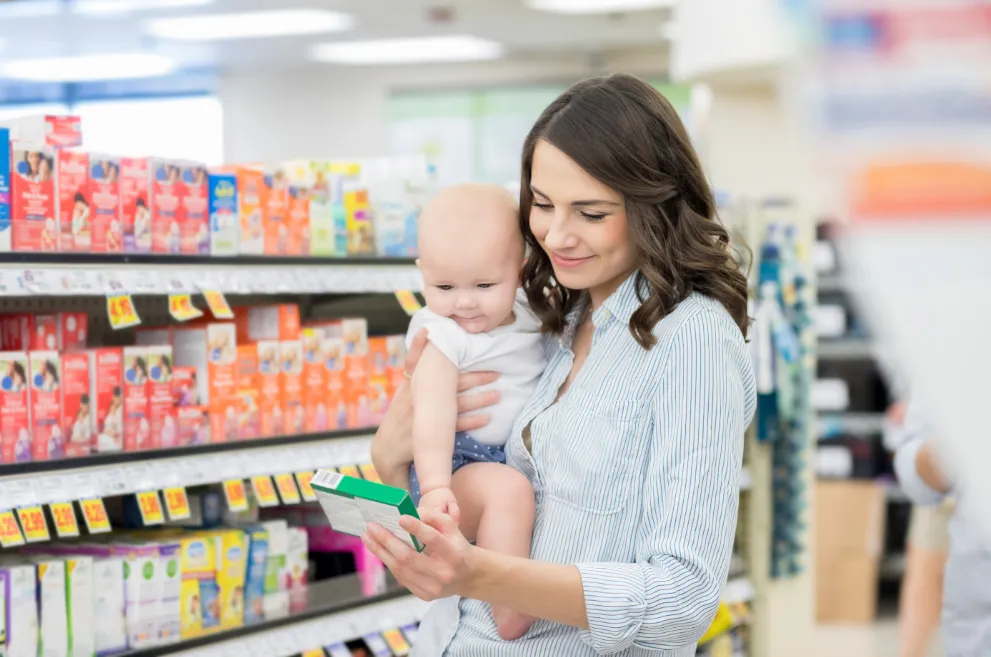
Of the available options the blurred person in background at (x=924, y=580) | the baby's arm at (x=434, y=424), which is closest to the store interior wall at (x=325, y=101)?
the blurred person in background at (x=924, y=580)

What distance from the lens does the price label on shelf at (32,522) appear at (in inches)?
101

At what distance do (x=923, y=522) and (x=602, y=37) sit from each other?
7988 millimetres

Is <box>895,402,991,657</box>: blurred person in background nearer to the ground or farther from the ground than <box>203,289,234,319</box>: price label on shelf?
nearer to the ground

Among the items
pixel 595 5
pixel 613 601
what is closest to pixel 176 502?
pixel 613 601

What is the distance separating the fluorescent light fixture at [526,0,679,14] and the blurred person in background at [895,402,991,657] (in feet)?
24.7

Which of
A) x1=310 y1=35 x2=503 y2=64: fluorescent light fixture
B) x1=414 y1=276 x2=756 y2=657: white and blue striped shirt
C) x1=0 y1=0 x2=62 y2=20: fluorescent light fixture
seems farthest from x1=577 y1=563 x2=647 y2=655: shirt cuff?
x1=310 y1=35 x2=503 y2=64: fluorescent light fixture

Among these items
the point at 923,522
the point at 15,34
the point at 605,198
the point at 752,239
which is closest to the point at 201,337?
the point at 605,198

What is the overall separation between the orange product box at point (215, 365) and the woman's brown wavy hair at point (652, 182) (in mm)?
1700

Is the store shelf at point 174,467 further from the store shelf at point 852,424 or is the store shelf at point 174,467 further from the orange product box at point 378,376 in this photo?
the store shelf at point 852,424

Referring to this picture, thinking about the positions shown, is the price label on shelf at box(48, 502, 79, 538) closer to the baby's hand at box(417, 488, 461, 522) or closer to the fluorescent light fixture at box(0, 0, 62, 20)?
the baby's hand at box(417, 488, 461, 522)

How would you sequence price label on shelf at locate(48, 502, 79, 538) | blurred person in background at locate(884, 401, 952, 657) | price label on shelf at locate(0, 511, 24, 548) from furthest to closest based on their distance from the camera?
blurred person in background at locate(884, 401, 952, 657) < price label on shelf at locate(48, 502, 79, 538) < price label on shelf at locate(0, 511, 24, 548)

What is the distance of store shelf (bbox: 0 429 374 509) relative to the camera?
8.75 ft

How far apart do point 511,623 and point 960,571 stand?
1.46 metres

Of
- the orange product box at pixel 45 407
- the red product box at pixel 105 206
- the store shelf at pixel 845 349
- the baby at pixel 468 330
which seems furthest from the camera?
the store shelf at pixel 845 349
